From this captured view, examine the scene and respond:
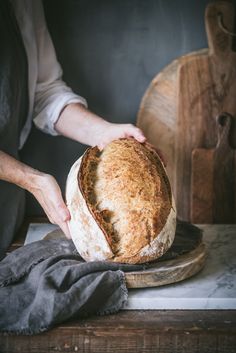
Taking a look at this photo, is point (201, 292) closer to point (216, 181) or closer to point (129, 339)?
point (129, 339)

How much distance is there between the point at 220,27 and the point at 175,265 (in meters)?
1.00

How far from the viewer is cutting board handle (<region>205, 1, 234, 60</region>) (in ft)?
7.11

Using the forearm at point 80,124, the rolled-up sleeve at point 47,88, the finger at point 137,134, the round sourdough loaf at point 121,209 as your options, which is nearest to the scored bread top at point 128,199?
the round sourdough loaf at point 121,209

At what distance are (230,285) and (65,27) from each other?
1156 millimetres

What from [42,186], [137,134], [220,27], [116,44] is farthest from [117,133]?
[220,27]

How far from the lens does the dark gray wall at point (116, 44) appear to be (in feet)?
7.24

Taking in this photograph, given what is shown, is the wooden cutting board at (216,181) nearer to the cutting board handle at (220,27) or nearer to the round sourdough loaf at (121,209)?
the cutting board handle at (220,27)

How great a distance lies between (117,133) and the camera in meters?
1.82

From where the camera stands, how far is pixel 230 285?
1579 millimetres

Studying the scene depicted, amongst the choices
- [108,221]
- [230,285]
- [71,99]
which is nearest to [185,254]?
[230,285]

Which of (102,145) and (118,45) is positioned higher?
(118,45)

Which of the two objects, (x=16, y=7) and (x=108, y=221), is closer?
(x=108, y=221)

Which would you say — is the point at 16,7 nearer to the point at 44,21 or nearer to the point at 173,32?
the point at 44,21

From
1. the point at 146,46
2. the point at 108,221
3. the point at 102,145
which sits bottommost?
the point at 108,221
